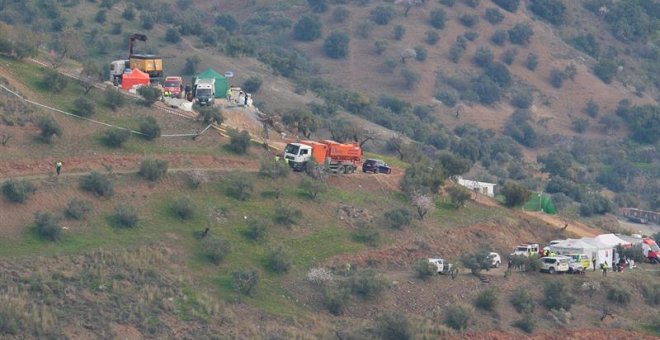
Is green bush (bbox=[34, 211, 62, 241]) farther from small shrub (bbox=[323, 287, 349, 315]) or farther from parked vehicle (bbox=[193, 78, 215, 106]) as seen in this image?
parked vehicle (bbox=[193, 78, 215, 106])

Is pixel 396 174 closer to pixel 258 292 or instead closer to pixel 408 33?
pixel 258 292

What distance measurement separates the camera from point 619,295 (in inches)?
2621

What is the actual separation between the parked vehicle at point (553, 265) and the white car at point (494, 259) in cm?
206

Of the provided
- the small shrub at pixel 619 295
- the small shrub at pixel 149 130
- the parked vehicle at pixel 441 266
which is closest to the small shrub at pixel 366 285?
the parked vehicle at pixel 441 266

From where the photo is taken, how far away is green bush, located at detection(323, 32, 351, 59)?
454 feet

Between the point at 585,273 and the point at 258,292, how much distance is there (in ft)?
60.6

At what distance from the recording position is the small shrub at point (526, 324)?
202ft

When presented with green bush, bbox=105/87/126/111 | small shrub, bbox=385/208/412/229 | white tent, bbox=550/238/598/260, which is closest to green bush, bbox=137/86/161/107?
green bush, bbox=105/87/126/111

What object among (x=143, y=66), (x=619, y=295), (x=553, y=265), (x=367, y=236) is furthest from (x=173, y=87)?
(x=619, y=295)

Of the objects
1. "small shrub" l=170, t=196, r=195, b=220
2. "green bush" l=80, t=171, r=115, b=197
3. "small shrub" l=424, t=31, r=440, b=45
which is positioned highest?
"green bush" l=80, t=171, r=115, b=197

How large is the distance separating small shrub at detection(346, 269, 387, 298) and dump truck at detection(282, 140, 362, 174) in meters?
11.9

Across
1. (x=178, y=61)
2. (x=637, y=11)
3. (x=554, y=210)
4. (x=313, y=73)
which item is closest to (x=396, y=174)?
(x=554, y=210)

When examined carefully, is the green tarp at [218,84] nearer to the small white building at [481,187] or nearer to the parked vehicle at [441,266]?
the small white building at [481,187]

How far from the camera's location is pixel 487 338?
60094 millimetres
